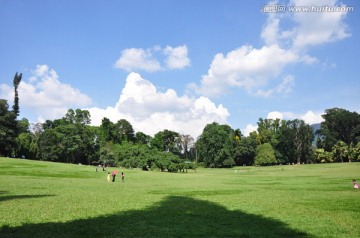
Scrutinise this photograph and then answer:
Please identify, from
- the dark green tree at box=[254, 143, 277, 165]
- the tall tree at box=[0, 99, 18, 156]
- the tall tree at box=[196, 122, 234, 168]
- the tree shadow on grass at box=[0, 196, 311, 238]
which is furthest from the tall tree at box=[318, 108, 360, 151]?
the tree shadow on grass at box=[0, 196, 311, 238]

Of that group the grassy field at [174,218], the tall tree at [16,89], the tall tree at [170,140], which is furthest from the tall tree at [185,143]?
the grassy field at [174,218]

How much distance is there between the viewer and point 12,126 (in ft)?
337

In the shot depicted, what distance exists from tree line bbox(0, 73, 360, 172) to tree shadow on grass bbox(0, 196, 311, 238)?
237 ft

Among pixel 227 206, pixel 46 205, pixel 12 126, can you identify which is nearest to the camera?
pixel 46 205

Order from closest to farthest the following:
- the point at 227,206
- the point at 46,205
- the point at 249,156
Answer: the point at 46,205, the point at 227,206, the point at 249,156

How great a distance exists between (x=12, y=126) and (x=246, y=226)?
103218 mm

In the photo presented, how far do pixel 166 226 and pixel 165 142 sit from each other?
152 meters

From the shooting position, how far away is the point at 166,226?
1614cm

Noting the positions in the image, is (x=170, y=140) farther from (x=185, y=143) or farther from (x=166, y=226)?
(x=166, y=226)

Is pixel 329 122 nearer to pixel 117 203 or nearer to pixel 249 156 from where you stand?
pixel 249 156

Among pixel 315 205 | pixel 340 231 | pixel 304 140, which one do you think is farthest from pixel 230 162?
pixel 340 231

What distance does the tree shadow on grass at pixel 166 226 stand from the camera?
47.3 feet

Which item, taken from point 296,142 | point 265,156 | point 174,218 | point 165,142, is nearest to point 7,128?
point 165,142

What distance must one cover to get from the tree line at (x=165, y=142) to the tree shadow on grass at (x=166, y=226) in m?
72.4
